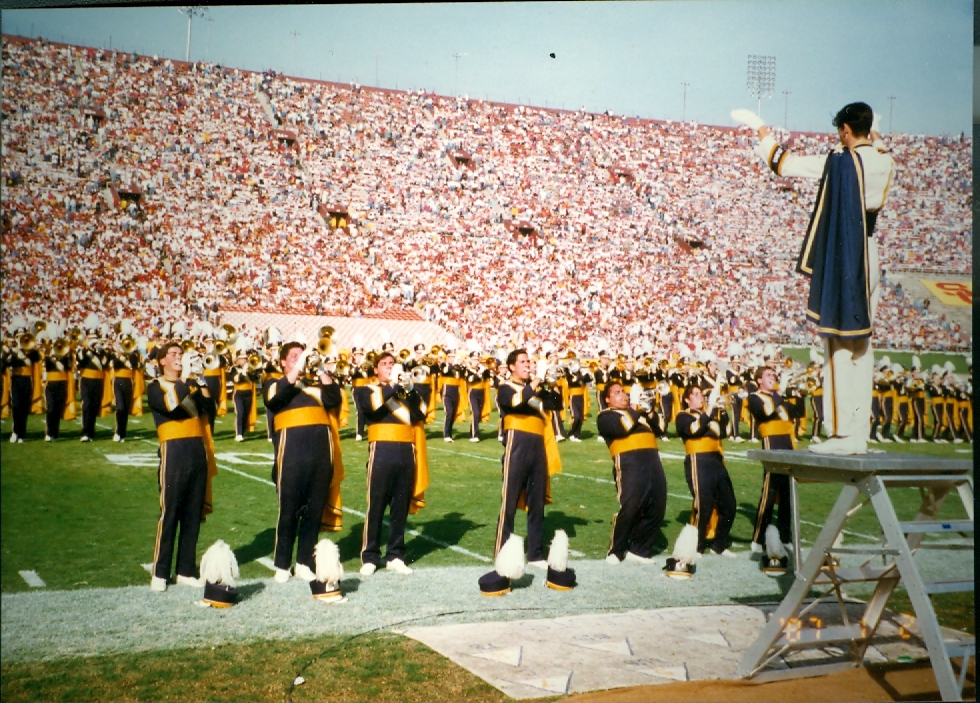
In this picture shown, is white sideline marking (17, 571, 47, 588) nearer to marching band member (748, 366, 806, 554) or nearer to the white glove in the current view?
the white glove

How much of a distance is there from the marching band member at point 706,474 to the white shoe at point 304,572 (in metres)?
2.61

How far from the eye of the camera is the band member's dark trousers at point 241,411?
809 cm

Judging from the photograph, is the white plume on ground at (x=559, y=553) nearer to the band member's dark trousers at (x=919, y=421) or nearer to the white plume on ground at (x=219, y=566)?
the white plume on ground at (x=219, y=566)

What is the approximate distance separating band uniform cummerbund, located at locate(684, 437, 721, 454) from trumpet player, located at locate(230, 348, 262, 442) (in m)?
4.07

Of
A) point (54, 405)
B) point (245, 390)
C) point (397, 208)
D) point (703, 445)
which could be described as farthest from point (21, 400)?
point (703, 445)

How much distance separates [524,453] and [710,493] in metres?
1.45

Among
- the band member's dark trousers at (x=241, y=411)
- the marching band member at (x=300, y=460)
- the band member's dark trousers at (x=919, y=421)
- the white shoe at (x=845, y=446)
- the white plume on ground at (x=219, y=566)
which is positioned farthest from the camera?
the band member's dark trousers at (x=919, y=421)

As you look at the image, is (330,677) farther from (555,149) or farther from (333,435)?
(555,149)

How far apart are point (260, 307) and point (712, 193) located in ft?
11.0

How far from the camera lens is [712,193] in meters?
6.30

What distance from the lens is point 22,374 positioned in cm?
603

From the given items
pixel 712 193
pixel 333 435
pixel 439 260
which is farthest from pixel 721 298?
pixel 333 435

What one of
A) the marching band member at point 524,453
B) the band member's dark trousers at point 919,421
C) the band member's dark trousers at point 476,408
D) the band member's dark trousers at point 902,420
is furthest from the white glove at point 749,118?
the band member's dark trousers at point 902,420

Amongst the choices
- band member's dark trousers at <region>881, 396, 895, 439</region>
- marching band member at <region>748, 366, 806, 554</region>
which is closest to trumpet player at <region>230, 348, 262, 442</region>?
marching band member at <region>748, 366, 806, 554</region>
